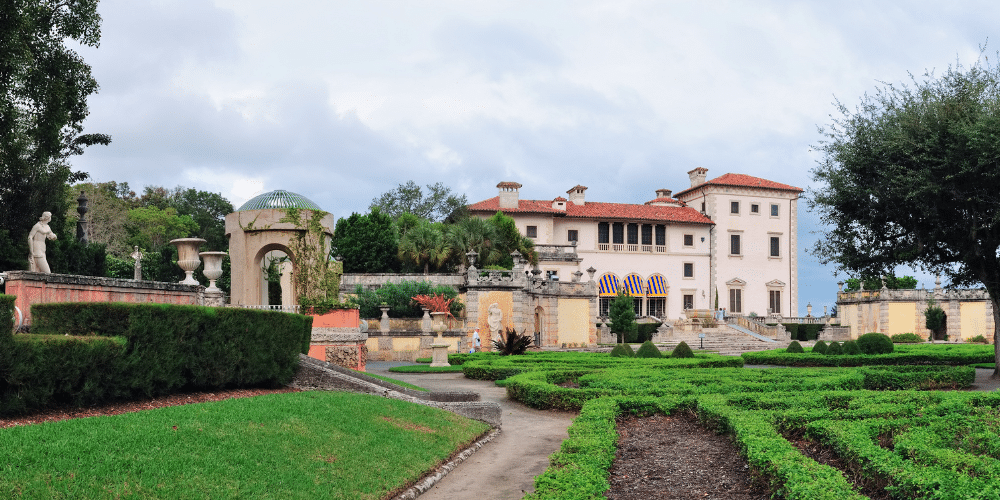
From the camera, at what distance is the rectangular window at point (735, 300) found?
195 ft

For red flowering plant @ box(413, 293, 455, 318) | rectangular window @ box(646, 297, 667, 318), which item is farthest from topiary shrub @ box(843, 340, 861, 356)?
rectangular window @ box(646, 297, 667, 318)

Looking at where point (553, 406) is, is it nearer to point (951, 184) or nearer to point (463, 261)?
point (951, 184)

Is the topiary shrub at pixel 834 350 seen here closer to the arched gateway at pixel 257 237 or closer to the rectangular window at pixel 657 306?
the arched gateway at pixel 257 237

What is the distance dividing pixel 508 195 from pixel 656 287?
12.9 m

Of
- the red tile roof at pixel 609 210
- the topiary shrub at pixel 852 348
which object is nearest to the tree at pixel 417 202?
the red tile roof at pixel 609 210

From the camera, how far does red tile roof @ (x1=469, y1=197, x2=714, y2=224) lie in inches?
2162

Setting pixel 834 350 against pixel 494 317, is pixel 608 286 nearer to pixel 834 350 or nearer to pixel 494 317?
pixel 494 317

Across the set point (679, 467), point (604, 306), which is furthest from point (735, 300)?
point (679, 467)

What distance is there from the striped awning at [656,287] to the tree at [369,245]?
19.7 meters

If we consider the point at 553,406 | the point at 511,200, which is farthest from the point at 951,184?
the point at 511,200

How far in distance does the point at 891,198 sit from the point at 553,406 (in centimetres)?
1033

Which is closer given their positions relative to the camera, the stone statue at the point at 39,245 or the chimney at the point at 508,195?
the stone statue at the point at 39,245

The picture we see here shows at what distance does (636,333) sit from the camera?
4575 centimetres

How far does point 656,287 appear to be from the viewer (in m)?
56.8
